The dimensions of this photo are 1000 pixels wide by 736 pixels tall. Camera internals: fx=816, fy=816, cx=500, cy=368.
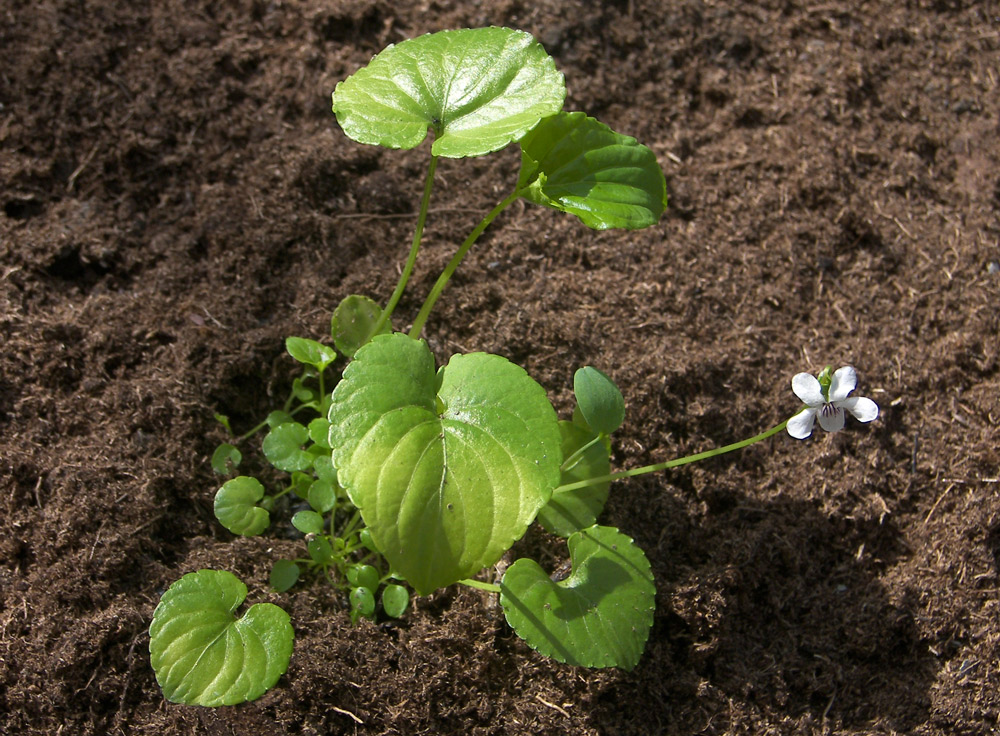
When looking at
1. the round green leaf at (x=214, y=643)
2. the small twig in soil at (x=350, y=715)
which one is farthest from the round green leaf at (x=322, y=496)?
the small twig in soil at (x=350, y=715)

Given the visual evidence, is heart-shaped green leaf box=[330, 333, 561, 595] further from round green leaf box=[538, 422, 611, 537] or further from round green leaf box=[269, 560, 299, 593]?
round green leaf box=[269, 560, 299, 593]

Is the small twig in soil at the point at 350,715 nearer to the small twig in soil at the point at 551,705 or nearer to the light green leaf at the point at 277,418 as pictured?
the small twig in soil at the point at 551,705

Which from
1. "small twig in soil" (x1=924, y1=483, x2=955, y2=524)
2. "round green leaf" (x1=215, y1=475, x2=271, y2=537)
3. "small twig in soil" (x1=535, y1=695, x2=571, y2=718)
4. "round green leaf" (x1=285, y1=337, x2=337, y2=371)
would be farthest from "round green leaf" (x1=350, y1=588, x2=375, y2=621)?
"small twig in soil" (x1=924, y1=483, x2=955, y2=524)

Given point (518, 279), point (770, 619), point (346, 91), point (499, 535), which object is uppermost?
point (346, 91)

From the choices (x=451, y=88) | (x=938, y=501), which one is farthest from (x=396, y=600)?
(x=938, y=501)

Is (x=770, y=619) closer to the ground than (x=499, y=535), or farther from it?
closer to the ground

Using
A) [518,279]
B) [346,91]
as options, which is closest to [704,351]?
[518,279]

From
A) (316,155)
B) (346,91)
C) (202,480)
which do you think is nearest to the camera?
(346,91)

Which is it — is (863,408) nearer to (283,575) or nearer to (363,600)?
(363,600)

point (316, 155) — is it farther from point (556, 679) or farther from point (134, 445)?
point (556, 679)
